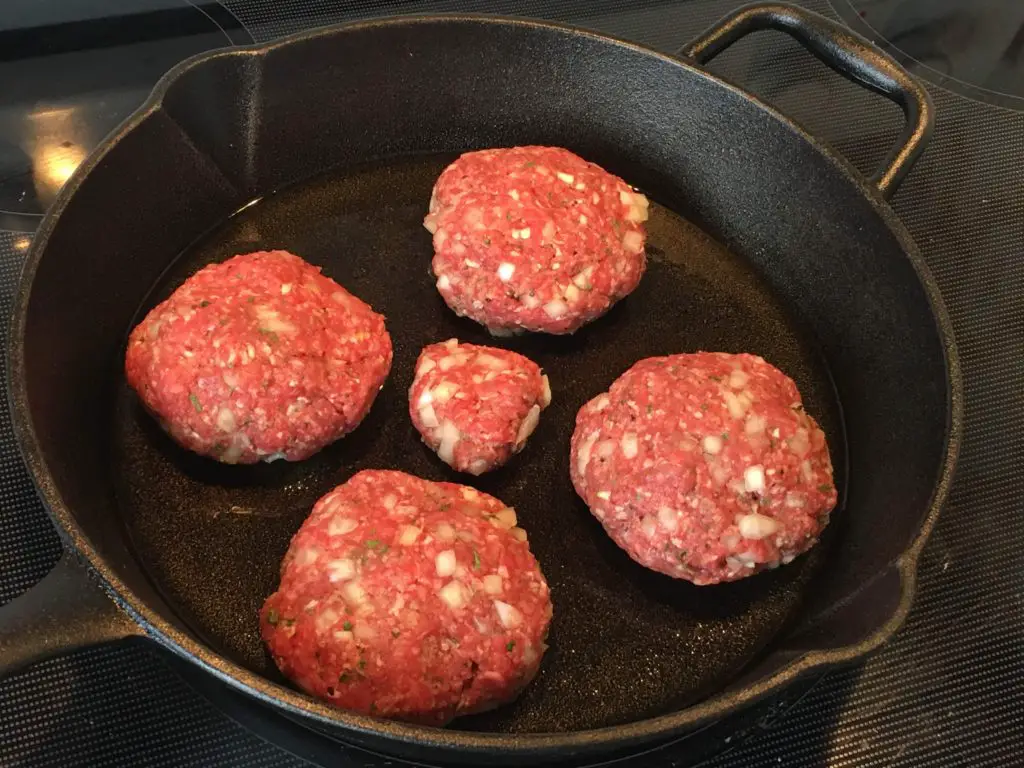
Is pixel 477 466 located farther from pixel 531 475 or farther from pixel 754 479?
pixel 754 479

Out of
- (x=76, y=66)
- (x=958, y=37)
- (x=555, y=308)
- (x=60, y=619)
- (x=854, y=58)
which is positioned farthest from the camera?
(x=958, y=37)

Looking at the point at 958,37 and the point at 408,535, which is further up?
the point at 958,37

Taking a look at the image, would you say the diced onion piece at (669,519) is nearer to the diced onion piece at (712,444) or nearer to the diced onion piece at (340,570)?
the diced onion piece at (712,444)

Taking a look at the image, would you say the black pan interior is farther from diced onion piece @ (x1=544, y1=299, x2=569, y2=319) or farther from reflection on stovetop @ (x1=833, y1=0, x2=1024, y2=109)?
reflection on stovetop @ (x1=833, y1=0, x2=1024, y2=109)

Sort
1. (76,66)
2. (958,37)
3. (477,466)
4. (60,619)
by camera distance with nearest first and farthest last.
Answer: (60,619) → (477,466) → (76,66) → (958,37)

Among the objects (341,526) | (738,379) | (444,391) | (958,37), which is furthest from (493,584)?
(958,37)

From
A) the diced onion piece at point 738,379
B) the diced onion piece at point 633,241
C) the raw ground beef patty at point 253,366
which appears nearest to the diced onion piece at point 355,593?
the raw ground beef patty at point 253,366
